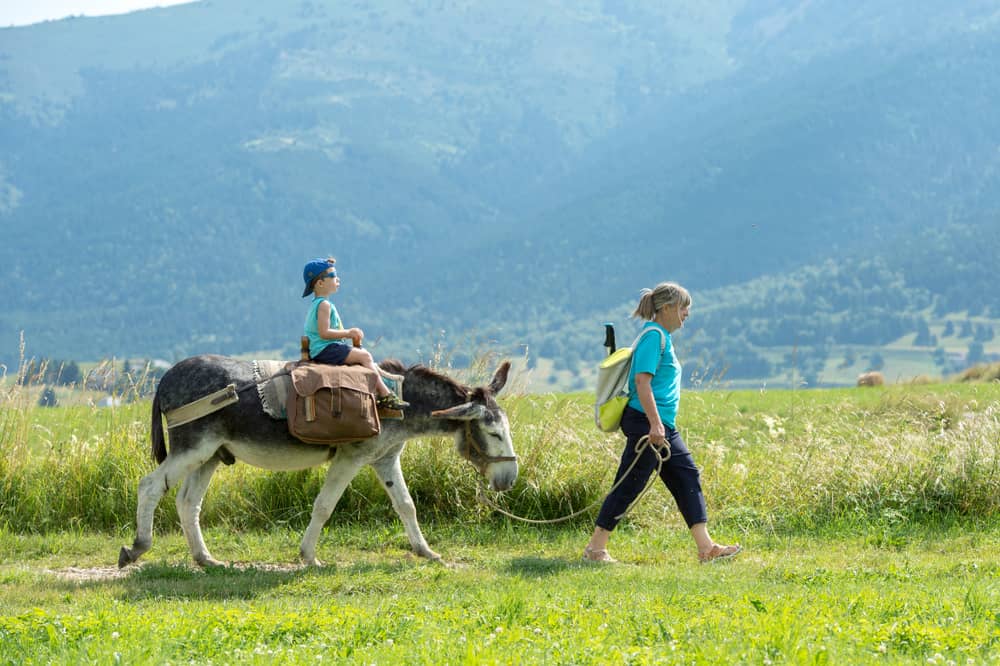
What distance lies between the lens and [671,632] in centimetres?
647

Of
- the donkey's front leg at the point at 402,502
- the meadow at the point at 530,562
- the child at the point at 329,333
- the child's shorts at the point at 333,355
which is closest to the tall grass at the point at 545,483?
the meadow at the point at 530,562

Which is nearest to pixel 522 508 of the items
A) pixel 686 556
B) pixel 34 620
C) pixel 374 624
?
pixel 686 556

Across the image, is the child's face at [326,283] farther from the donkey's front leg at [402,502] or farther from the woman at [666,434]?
the woman at [666,434]

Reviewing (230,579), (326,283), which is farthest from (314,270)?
(230,579)

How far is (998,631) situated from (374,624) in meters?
3.44

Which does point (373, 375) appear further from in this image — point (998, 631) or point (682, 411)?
point (682, 411)

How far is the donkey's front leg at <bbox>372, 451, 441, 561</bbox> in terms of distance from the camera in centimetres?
1011

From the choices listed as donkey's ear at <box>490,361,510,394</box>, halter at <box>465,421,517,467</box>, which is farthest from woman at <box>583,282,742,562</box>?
donkey's ear at <box>490,361,510,394</box>

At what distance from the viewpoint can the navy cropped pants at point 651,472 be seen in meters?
9.54

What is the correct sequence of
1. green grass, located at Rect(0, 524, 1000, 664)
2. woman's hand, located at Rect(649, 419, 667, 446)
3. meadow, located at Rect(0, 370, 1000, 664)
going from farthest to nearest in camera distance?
woman's hand, located at Rect(649, 419, 667, 446)
meadow, located at Rect(0, 370, 1000, 664)
green grass, located at Rect(0, 524, 1000, 664)

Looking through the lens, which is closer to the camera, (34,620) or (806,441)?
(34,620)

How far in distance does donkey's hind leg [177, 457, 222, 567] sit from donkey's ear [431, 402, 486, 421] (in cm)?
198

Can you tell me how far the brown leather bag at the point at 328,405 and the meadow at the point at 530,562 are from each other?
1126mm

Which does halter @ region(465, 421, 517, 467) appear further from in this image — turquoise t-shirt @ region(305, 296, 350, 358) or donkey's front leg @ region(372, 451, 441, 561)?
turquoise t-shirt @ region(305, 296, 350, 358)
